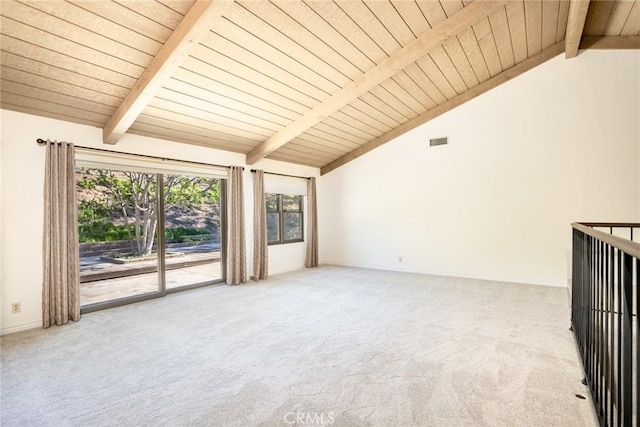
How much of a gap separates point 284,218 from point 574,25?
4998mm

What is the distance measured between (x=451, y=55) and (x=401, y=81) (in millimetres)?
650

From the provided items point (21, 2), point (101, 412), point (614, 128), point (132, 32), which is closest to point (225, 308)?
point (101, 412)

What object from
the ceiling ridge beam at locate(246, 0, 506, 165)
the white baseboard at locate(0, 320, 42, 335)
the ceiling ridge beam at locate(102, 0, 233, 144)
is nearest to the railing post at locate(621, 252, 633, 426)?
the ceiling ridge beam at locate(102, 0, 233, 144)

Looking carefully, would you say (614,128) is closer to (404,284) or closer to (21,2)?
(404,284)

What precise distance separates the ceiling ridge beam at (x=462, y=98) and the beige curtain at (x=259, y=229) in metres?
1.95

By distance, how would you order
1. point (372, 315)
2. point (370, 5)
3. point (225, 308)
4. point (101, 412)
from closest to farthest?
point (101, 412) < point (370, 5) < point (372, 315) < point (225, 308)

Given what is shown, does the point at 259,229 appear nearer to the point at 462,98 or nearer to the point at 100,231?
the point at 100,231

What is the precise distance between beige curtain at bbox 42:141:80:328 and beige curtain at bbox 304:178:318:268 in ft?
12.7

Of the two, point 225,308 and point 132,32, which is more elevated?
point 132,32

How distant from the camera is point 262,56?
318 centimetres

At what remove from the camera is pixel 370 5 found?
2.89 m

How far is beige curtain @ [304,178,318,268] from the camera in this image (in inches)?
255

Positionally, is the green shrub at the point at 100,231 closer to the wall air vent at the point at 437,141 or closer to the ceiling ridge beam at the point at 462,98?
the ceiling ridge beam at the point at 462,98

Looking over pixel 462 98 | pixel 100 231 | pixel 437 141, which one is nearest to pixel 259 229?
pixel 100 231
